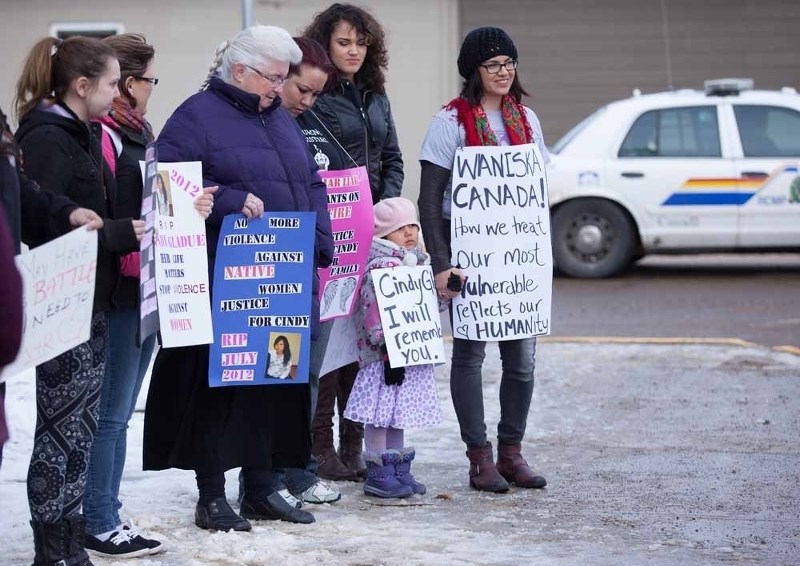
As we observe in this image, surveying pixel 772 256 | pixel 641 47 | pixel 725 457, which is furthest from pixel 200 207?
pixel 641 47

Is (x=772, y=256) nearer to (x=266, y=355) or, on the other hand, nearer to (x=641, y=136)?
(x=641, y=136)

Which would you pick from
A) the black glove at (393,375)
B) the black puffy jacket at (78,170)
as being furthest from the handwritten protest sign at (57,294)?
the black glove at (393,375)

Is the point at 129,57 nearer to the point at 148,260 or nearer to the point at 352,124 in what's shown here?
the point at 148,260

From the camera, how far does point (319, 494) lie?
19.3 feet

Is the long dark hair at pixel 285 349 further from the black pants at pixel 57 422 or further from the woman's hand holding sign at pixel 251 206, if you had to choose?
the black pants at pixel 57 422

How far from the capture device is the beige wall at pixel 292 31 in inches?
843

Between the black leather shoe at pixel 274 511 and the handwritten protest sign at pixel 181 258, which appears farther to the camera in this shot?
the black leather shoe at pixel 274 511

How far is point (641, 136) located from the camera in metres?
14.2

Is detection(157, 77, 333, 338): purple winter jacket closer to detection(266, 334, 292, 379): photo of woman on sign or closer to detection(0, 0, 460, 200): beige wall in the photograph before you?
detection(266, 334, 292, 379): photo of woman on sign

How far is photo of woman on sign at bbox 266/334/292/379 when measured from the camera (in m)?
5.34

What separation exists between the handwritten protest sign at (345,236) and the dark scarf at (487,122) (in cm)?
49

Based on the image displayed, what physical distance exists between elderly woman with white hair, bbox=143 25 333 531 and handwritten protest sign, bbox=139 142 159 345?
1.02ft

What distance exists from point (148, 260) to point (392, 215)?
152 centimetres

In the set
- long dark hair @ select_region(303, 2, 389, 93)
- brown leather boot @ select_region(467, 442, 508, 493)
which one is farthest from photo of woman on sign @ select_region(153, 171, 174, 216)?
brown leather boot @ select_region(467, 442, 508, 493)
